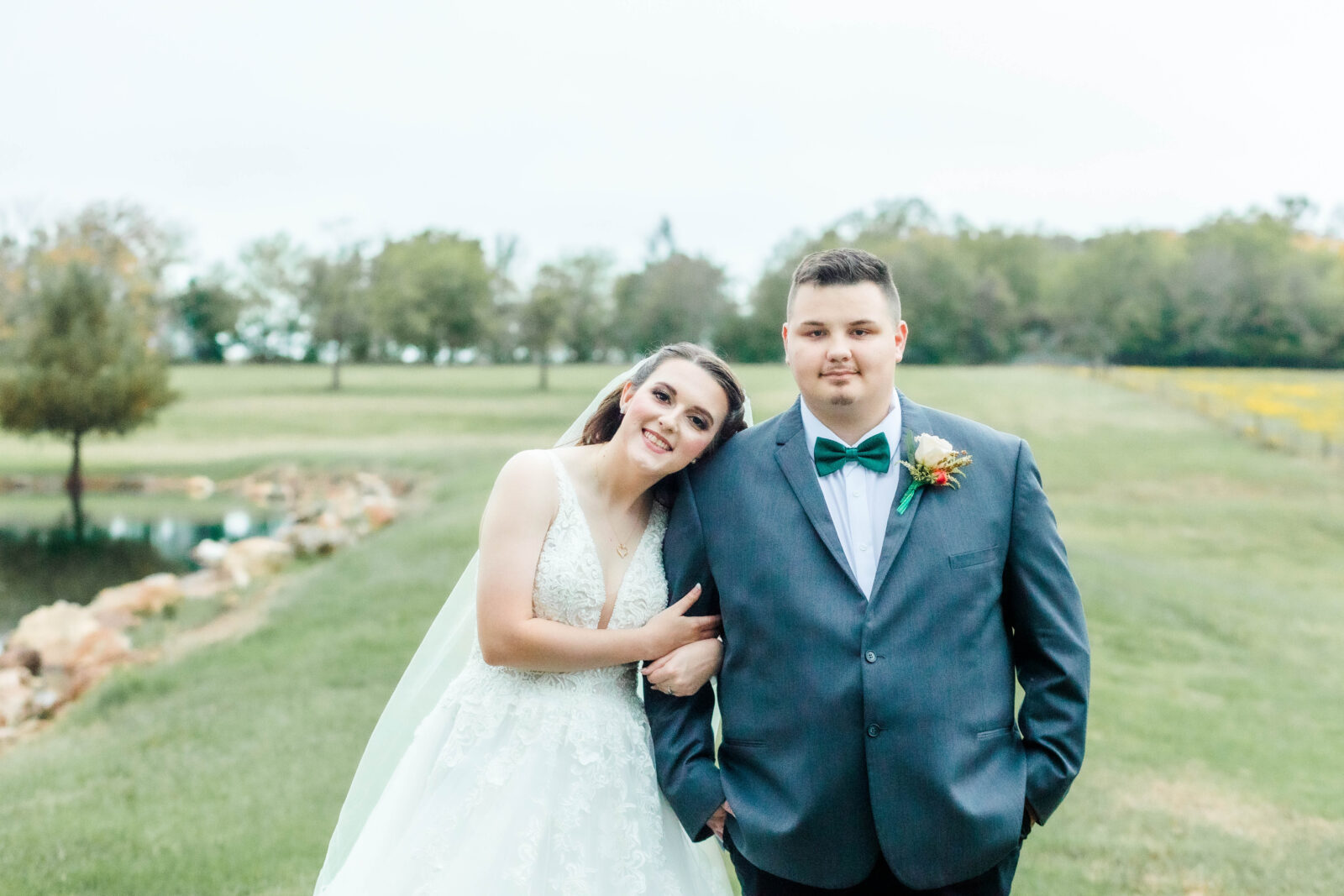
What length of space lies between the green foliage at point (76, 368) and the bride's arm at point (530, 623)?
1198 inches

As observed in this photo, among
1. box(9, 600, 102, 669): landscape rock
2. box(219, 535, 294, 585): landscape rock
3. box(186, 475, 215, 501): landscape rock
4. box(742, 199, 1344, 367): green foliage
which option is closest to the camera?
box(9, 600, 102, 669): landscape rock

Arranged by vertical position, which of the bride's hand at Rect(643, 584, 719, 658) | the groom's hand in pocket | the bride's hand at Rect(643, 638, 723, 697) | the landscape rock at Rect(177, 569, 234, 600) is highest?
the bride's hand at Rect(643, 584, 719, 658)

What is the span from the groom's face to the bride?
40 centimetres

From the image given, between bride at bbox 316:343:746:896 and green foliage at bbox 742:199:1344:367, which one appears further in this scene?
green foliage at bbox 742:199:1344:367

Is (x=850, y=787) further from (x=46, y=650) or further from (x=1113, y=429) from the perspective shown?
(x=1113, y=429)

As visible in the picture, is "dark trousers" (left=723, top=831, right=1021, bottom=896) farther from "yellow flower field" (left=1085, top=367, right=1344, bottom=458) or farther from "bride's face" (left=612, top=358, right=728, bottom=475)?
"yellow flower field" (left=1085, top=367, right=1344, bottom=458)

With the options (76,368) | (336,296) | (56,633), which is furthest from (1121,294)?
(56,633)

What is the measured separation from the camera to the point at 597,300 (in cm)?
6131

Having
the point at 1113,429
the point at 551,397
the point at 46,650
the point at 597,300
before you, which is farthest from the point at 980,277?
the point at 46,650

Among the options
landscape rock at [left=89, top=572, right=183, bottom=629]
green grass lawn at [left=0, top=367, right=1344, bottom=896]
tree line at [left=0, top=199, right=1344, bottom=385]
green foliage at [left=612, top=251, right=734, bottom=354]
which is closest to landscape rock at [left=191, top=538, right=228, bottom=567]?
landscape rock at [left=89, top=572, right=183, bottom=629]

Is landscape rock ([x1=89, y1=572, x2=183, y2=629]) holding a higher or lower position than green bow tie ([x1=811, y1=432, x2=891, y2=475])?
lower

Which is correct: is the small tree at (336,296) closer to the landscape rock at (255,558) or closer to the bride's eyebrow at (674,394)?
the landscape rock at (255,558)

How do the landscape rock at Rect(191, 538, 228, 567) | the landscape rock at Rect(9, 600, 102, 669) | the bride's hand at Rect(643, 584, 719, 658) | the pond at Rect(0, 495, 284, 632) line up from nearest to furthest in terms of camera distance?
the bride's hand at Rect(643, 584, 719, 658), the landscape rock at Rect(9, 600, 102, 669), the pond at Rect(0, 495, 284, 632), the landscape rock at Rect(191, 538, 228, 567)

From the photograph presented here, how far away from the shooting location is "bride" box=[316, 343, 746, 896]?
3.06 meters
